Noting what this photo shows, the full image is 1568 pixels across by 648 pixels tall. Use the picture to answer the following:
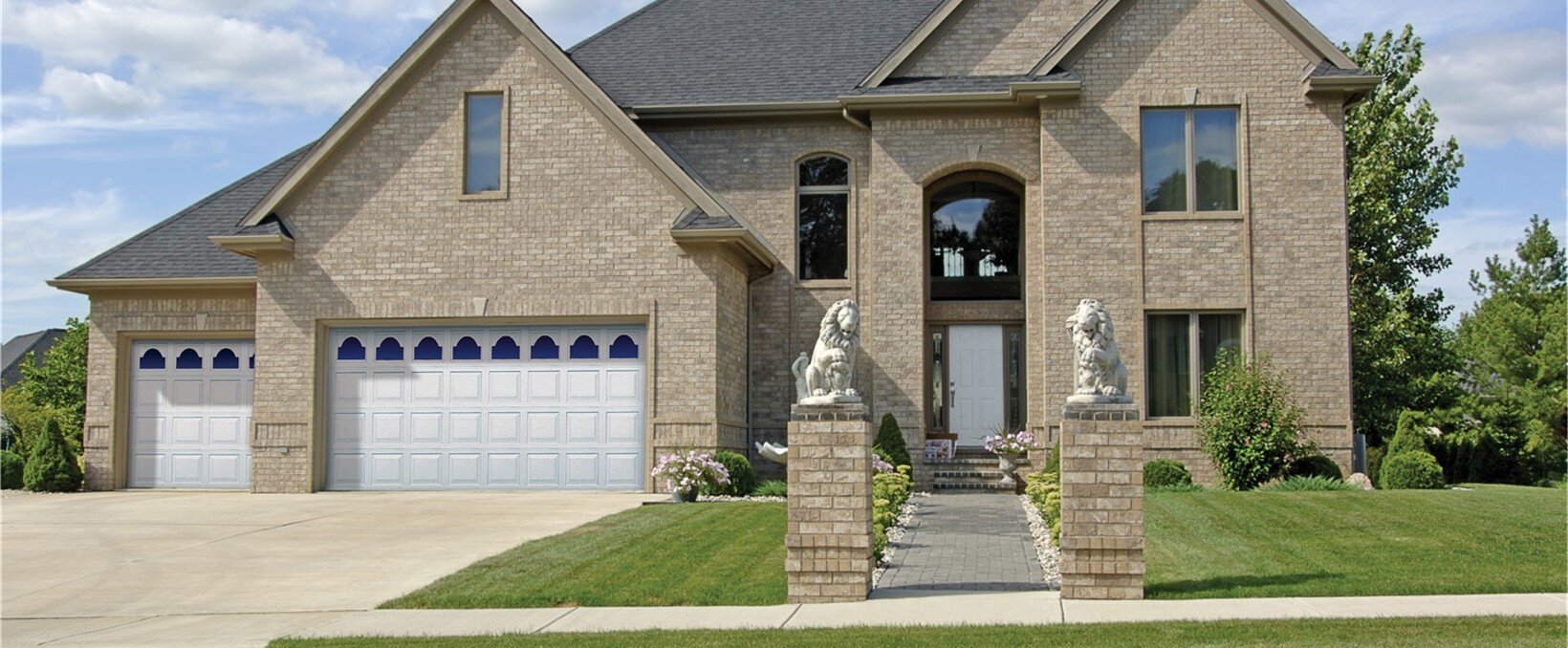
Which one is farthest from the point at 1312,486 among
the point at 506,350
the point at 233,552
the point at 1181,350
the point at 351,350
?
the point at 351,350

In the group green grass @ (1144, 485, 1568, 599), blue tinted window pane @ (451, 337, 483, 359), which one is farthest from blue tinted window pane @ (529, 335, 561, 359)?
green grass @ (1144, 485, 1568, 599)

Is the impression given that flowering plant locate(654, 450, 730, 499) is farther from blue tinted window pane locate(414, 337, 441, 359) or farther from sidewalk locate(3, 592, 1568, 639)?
sidewalk locate(3, 592, 1568, 639)

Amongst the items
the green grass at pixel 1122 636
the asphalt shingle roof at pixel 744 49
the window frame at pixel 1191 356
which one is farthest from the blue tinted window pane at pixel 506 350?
the green grass at pixel 1122 636

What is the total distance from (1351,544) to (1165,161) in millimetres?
10388

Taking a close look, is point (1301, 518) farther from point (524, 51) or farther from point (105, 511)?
point (105, 511)

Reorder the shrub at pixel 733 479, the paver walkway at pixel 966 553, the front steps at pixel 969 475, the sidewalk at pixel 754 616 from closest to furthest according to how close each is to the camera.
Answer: the sidewalk at pixel 754 616 → the paver walkway at pixel 966 553 → the shrub at pixel 733 479 → the front steps at pixel 969 475

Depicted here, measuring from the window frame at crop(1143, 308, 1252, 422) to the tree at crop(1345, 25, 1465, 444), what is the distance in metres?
11.8

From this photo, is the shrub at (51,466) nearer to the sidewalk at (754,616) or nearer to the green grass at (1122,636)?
the sidewalk at (754,616)

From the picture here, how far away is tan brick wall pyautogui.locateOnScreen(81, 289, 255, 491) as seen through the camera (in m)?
24.6

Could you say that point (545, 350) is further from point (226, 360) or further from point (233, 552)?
point (233, 552)

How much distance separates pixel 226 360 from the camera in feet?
81.3

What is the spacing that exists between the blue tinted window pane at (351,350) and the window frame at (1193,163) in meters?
12.5

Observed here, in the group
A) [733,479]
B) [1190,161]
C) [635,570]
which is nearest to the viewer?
[635,570]

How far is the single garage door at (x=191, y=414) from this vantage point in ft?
80.7
